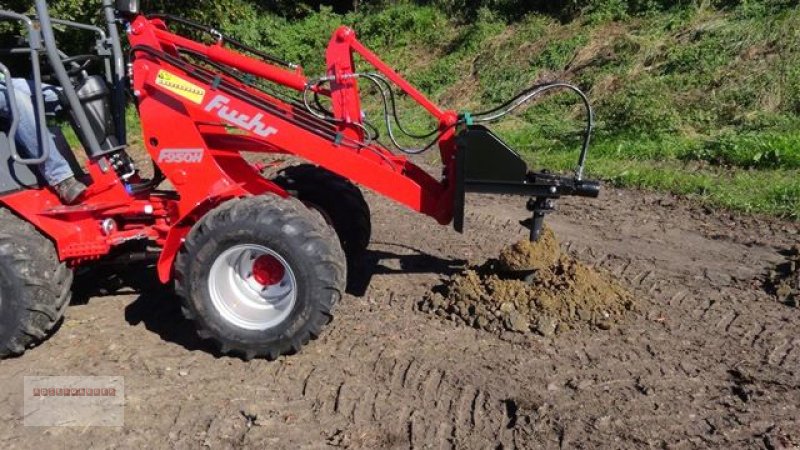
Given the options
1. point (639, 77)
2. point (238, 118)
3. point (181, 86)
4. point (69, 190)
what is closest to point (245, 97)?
point (238, 118)

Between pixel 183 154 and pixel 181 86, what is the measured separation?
0.41 meters

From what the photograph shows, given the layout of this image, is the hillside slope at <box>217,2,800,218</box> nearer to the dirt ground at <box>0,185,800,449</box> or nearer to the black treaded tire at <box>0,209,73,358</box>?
the dirt ground at <box>0,185,800,449</box>

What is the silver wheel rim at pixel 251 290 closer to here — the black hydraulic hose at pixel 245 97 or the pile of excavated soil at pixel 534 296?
the black hydraulic hose at pixel 245 97

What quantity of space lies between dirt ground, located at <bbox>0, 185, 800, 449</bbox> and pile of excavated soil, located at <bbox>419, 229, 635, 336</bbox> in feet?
0.30

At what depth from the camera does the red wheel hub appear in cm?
445

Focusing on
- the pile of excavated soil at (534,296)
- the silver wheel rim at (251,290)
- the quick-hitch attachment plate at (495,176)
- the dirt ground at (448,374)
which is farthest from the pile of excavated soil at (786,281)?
the silver wheel rim at (251,290)

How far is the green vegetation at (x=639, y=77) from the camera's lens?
8008 mm

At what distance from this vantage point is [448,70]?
1562 cm

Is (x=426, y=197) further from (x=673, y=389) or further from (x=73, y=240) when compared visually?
(x=73, y=240)

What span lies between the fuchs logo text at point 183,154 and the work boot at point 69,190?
58 cm

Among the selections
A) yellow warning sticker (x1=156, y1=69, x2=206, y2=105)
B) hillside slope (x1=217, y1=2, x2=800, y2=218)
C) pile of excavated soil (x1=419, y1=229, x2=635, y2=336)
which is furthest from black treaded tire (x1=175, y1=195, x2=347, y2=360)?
hillside slope (x1=217, y1=2, x2=800, y2=218)

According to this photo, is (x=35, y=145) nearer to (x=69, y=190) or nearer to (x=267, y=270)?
(x=69, y=190)

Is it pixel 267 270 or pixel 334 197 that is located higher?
pixel 334 197

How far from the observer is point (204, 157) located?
175 inches
